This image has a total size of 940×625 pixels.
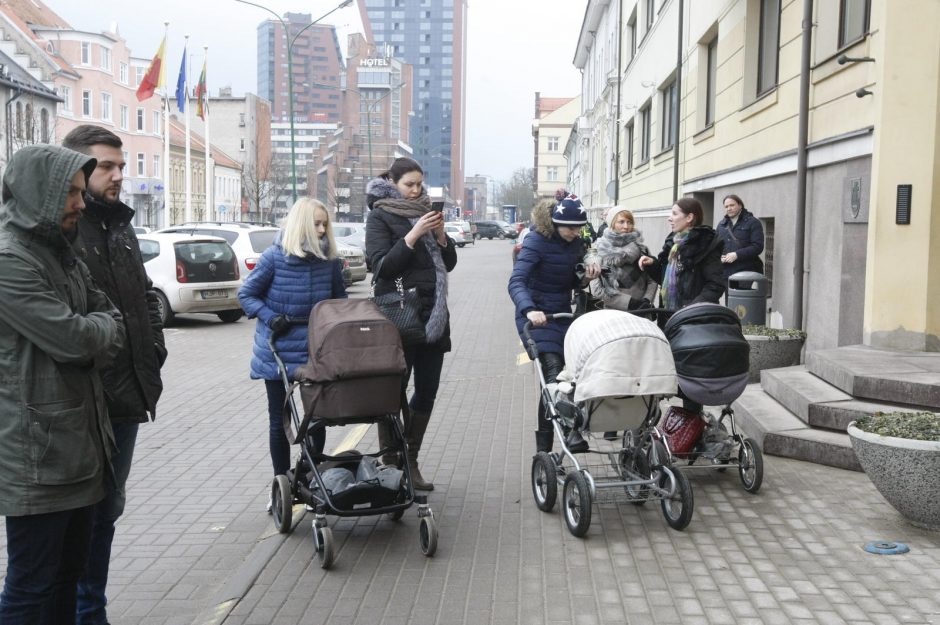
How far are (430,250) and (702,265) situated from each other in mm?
2568

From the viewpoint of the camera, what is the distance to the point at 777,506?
243 inches

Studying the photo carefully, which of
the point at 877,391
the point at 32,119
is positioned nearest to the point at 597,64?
the point at 32,119

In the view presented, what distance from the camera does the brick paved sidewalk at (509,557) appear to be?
457 cm

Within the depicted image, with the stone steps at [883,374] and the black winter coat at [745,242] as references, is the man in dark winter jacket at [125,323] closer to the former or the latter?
the stone steps at [883,374]

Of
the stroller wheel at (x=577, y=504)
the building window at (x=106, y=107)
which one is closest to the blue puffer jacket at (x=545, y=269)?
the stroller wheel at (x=577, y=504)

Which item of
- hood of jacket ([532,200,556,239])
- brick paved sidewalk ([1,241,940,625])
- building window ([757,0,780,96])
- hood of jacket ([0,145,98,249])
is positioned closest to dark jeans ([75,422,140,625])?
brick paved sidewalk ([1,241,940,625])

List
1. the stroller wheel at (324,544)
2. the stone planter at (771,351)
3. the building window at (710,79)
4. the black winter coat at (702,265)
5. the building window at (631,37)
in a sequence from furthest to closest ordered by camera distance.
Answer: the building window at (631,37) → the building window at (710,79) → the stone planter at (771,351) → the black winter coat at (702,265) → the stroller wheel at (324,544)

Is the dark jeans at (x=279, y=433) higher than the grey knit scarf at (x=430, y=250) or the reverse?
the reverse

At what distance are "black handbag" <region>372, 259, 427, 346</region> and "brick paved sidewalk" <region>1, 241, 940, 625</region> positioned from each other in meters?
1.12

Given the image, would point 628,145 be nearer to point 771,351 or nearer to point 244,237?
point 244,237

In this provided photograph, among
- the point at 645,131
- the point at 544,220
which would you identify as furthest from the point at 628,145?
the point at 544,220

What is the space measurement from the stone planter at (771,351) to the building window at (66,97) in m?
60.2

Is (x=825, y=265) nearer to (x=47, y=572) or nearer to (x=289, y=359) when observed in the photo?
(x=289, y=359)

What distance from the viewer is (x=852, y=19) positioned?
10.1 m
